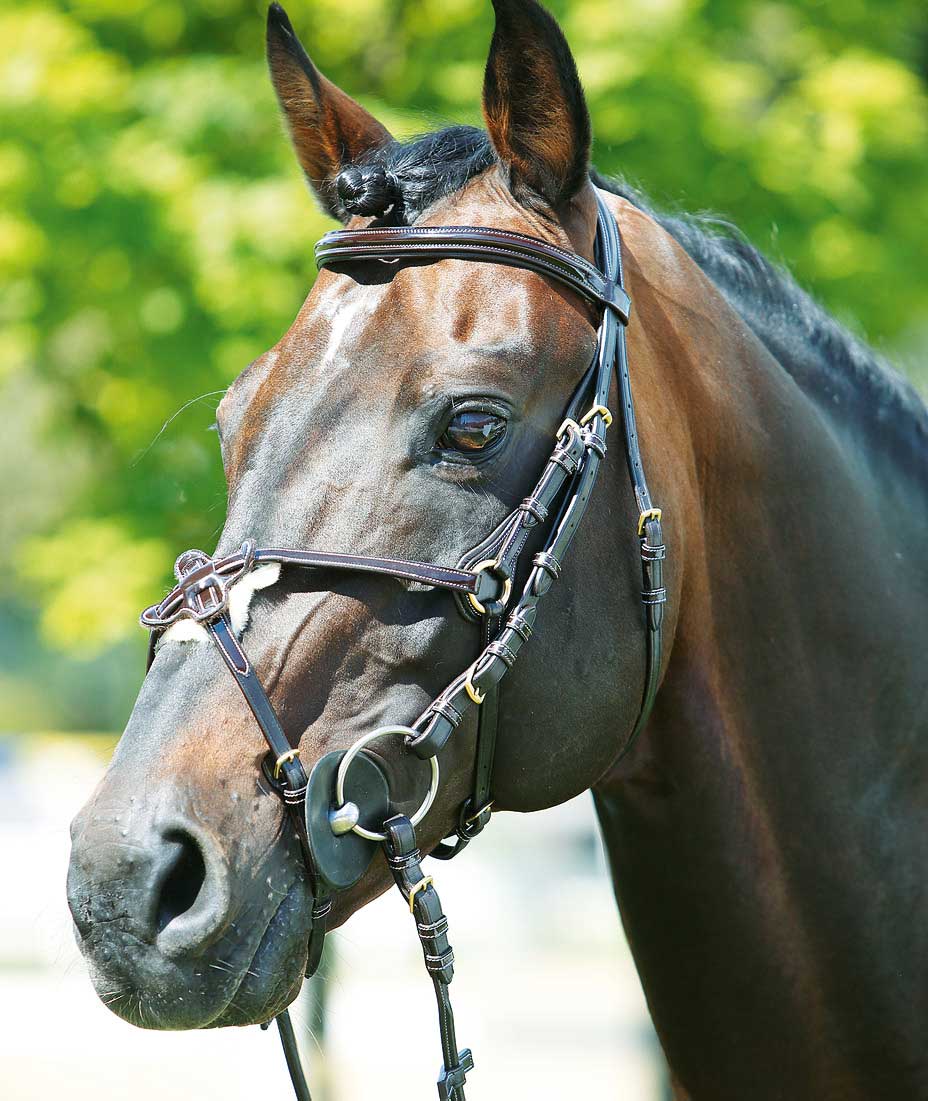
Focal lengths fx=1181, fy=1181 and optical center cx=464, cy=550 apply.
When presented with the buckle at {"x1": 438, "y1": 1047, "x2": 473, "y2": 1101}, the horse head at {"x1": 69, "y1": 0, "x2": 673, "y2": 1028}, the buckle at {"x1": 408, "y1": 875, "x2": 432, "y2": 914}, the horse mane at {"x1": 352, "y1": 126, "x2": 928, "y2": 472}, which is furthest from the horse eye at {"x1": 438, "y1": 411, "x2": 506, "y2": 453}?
the buckle at {"x1": 438, "y1": 1047, "x2": 473, "y2": 1101}

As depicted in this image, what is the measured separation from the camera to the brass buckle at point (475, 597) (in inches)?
82.7

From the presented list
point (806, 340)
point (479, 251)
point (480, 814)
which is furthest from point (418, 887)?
point (806, 340)

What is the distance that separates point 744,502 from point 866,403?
1.97 ft

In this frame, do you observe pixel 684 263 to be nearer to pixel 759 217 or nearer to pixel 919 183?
pixel 759 217

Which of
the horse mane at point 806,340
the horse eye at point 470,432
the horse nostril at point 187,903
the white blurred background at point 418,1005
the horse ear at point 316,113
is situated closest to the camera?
the horse nostril at point 187,903

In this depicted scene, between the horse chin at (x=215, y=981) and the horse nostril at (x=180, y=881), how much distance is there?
2.5 inches

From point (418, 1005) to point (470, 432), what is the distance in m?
8.00

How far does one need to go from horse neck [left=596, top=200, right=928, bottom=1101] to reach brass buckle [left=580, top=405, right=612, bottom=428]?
233mm

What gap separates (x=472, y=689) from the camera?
2096 millimetres

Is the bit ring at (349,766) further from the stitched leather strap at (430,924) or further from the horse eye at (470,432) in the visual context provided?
the horse eye at (470,432)

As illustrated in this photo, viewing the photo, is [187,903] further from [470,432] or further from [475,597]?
[470,432]

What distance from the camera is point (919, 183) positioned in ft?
25.2

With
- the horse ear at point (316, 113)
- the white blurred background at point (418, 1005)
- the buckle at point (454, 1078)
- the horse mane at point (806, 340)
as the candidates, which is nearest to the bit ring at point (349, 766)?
the buckle at point (454, 1078)

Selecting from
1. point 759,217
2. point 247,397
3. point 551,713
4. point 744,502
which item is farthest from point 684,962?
point 759,217
